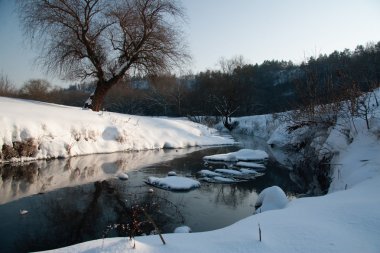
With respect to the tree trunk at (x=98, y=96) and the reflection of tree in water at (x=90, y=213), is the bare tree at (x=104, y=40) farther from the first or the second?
the reflection of tree in water at (x=90, y=213)

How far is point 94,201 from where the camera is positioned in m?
6.66

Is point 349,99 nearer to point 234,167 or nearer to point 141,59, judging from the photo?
point 234,167

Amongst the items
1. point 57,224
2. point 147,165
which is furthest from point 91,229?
point 147,165

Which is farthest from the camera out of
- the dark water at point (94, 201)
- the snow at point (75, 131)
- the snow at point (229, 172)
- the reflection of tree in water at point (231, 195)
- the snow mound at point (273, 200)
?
the snow at point (75, 131)

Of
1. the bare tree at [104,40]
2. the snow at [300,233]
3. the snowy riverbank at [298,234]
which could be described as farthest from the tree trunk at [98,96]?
the snowy riverbank at [298,234]

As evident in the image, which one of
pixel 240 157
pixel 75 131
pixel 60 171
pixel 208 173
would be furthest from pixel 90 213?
pixel 240 157

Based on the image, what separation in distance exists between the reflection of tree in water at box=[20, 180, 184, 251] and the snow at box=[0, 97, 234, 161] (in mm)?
4386

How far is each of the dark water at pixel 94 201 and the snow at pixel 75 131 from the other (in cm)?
109

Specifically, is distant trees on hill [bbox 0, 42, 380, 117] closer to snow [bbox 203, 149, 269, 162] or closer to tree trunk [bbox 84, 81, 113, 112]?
tree trunk [bbox 84, 81, 113, 112]

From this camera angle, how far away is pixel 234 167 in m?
11.4

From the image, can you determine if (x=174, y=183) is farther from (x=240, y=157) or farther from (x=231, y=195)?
(x=240, y=157)

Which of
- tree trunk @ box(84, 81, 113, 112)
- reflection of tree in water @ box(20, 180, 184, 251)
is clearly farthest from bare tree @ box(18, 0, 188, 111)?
reflection of tree in water @ box(20, 180, 184, 251)

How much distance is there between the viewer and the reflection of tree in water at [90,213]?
4785 millimetres

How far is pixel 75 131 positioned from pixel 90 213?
25.0ft
